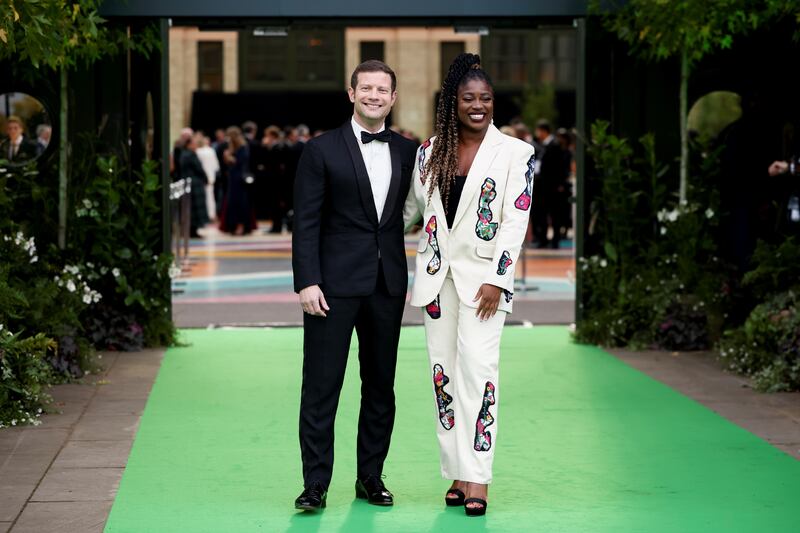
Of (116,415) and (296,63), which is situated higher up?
(296,63)

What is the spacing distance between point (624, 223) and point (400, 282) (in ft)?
18.7

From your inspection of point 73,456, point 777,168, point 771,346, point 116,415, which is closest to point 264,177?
point 777,168

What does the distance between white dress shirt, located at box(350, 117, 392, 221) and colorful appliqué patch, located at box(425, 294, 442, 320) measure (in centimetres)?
40

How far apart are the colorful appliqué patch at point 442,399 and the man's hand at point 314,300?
51 cm

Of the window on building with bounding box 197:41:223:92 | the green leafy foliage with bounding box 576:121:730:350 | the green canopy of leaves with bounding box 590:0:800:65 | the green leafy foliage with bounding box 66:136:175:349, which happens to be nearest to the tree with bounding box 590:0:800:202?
the green canopy of leaves with bounding box 590:0:800:65

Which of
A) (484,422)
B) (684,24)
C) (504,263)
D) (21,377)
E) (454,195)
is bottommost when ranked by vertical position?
(21,377)

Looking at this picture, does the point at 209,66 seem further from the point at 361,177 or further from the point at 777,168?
the point at 361,177

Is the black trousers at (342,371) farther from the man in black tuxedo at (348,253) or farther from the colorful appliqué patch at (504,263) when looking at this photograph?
the colorful appliqué patch at (504,263)

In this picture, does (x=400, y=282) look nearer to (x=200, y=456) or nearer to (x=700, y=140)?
(x=200, y=456)

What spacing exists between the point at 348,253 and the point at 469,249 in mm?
475

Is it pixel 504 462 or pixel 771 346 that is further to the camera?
pixel 771 346

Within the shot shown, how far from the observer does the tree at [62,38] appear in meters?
7.54

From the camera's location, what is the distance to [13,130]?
11.1 meters

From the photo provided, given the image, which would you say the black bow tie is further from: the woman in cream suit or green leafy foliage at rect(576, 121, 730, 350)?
green leafy foliage at rect(576, 121, 730, 350)
